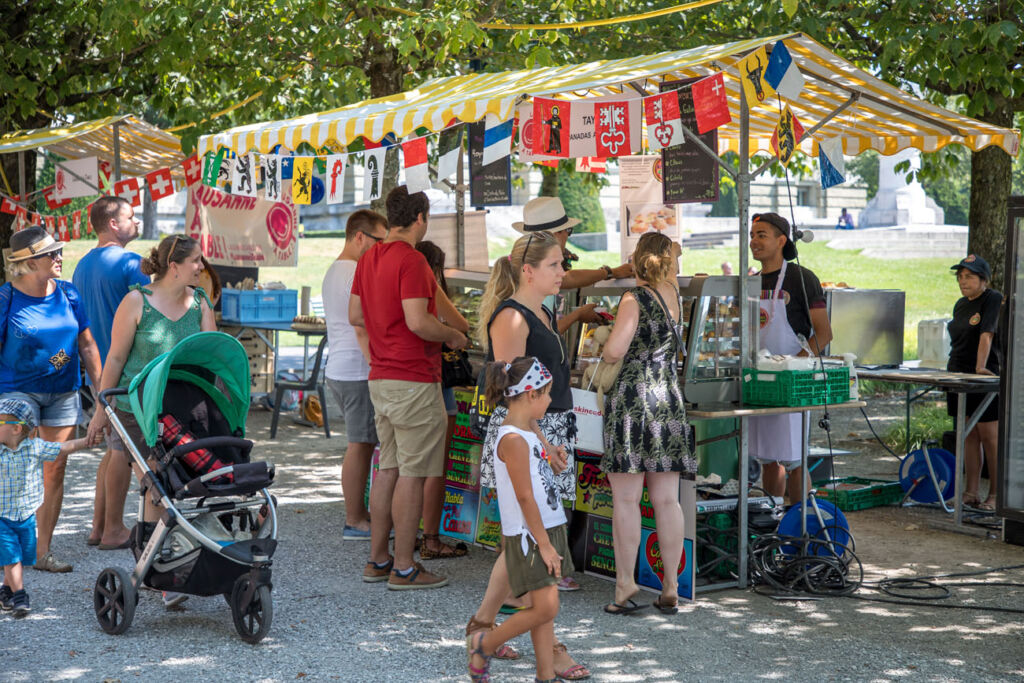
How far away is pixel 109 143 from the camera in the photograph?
12602mm

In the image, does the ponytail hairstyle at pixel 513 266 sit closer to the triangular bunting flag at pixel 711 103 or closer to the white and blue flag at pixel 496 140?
the triangular bunting flag at pixel 711 103

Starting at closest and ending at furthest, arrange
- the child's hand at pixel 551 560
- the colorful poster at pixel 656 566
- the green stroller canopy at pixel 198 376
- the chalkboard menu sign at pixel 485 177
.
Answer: the child's hand at pixel 551 560 → the green stroller canopy at pixel 198 376 → the colorful poster at pixel 656 566 → the chalkboard menu sign at pixel 485 177

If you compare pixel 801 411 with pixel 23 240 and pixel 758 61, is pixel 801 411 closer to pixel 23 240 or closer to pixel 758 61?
pixel 758 61

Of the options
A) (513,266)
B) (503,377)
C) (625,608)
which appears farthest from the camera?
(625,608)

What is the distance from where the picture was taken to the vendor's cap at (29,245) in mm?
5758

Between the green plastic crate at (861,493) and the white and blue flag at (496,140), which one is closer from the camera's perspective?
the white and blue flag at (496,140)

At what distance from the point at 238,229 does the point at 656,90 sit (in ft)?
23.7

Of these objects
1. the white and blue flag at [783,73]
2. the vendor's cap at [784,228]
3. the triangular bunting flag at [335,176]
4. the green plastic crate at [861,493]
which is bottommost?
the green plastic crate at [861,493]

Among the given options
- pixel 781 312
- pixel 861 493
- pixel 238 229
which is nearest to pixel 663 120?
pixel 781 312

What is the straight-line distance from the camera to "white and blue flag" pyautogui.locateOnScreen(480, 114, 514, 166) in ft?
21.6

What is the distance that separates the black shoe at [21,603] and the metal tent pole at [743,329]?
3.54 meters

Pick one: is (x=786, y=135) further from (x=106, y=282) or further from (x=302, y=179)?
(x=106, y=282)

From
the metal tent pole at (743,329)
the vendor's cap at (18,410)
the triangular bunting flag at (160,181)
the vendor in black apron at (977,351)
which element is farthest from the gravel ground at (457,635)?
the triangular bunting flag at (160,181)

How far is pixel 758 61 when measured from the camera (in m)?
5.61
